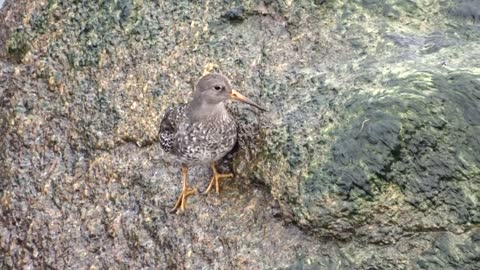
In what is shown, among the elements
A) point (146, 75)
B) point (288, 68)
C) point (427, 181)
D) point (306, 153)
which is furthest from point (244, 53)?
point (427, 181)

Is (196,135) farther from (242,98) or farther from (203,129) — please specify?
(242,98)

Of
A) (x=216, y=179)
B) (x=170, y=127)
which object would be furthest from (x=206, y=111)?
(x=216, y=179)

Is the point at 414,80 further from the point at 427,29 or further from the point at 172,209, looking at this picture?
the point at 172,209

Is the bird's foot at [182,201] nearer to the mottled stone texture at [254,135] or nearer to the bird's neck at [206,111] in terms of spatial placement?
the mottled stone texture at [254,135]

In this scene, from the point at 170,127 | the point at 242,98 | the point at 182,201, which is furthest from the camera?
the point at 170,127

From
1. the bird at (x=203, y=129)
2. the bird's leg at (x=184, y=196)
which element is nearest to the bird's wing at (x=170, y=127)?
the bird at (x=203, y=129)

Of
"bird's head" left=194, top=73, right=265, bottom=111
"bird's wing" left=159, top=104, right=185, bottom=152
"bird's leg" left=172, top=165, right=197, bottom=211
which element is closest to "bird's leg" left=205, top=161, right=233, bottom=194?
"bird's leg" left=172, top=165, right=197, bottom=211
